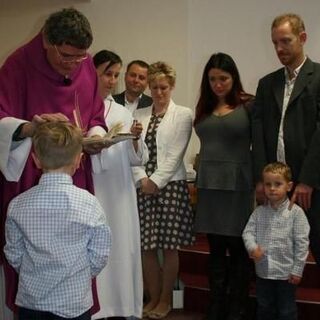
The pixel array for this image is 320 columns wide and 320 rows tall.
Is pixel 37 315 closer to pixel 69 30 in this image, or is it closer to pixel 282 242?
pixel 69 30

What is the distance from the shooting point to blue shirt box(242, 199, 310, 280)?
2.56 metres

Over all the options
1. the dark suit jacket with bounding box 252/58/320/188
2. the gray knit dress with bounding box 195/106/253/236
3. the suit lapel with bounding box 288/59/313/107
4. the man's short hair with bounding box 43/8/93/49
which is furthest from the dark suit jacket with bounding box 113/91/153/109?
the man's short hair with bounding box 43/8/93/49

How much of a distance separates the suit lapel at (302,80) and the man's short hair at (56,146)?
1170 millimetres

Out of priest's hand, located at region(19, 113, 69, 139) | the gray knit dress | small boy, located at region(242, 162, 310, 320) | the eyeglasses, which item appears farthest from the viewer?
the gray knit dress

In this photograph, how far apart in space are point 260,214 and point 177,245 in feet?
2.19

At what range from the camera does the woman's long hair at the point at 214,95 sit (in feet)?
9.48

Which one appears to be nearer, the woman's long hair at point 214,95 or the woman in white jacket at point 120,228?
the woman in white jacket at point 120,228

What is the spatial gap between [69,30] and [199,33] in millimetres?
2665

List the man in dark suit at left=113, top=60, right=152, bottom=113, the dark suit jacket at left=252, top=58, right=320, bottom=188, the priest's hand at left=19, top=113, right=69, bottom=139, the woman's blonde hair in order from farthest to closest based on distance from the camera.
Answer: the man in dark suit at left=113, top=60, right=152, bottom=113 → the woman's blonde hair → the dark suit jacket at left=252, top=58, right=320, bottom=188 → the priest's hand at left=19, top=113, right=69, bottom=139

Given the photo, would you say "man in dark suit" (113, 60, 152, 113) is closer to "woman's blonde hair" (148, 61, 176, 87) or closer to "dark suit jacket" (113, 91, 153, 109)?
"dark suit jacket" (113, 91, 153, 109)

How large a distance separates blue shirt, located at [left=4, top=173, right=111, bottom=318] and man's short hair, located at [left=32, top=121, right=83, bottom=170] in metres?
0.04

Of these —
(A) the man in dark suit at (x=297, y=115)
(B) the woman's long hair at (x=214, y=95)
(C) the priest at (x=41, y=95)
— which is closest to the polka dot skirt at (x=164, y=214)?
(B) the woman's long hair at (x=214, y=95)

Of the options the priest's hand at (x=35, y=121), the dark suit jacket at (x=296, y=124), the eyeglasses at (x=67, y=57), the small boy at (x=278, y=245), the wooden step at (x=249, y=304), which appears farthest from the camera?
the wooden step at (x=249, y=304)

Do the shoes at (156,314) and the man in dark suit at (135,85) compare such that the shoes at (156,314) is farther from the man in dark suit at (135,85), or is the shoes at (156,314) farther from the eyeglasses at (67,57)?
the eyeglasses at (67,57)
